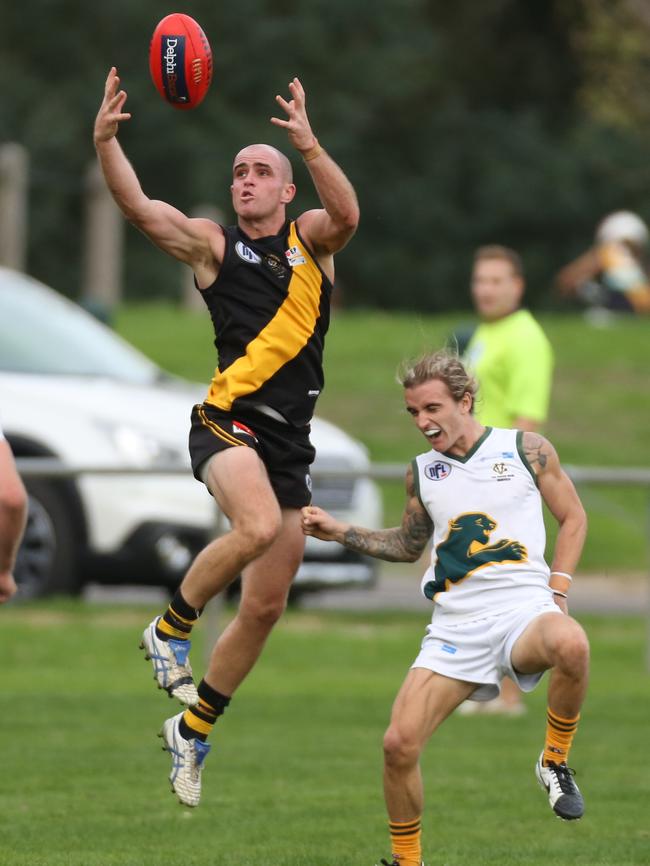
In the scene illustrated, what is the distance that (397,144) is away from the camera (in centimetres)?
4744

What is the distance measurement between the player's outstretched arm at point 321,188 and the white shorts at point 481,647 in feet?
5.53

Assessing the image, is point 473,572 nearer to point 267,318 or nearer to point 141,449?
point 267,318

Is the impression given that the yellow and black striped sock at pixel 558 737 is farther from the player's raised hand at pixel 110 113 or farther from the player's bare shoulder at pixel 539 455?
the player's raised hand at pixel 110 113

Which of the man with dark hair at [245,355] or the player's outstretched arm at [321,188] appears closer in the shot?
the player's outstretched arm at [321,188]

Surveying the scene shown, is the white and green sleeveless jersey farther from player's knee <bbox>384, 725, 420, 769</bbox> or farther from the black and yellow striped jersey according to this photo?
the black and yellow striped jersey

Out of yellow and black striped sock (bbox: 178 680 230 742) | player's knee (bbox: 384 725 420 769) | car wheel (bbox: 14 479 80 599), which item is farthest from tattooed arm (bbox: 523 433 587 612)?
car wheel (bbox: 14 479 80 599)

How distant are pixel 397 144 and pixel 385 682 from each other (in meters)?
35.0

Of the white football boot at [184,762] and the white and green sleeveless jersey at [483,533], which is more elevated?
the white and green sleeveless jersey at [483,533]

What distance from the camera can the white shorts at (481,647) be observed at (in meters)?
7.55

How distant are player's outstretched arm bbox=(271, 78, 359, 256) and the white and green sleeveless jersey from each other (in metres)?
1.08

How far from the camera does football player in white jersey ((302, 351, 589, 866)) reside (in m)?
7.50

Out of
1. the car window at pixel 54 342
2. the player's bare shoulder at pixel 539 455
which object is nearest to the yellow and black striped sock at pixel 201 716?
the player's bare shoulder at pixel 539 455

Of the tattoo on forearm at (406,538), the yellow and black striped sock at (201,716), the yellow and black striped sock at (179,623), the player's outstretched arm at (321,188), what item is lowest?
the yellow and black striped sock at (201,716)

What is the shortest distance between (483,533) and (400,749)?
0.85 meters
